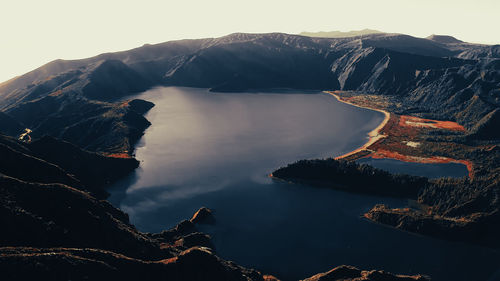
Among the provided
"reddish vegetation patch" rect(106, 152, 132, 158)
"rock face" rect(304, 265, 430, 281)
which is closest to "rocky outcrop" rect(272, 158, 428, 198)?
"rock face" rect(304, 265, 430, 281)

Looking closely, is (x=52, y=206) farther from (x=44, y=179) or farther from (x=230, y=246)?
(x=230, y=246)

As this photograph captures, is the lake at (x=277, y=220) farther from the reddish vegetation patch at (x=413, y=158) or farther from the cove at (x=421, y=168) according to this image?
the reddish vegetation patch at (x=413, y=158)

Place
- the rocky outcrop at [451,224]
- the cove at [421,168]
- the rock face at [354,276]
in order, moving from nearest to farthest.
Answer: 1. the rock face at [354,276]
2. the rocky outcrop at [451,224]
3. the cove at [421,168]

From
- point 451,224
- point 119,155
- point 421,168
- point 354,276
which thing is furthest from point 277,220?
point 119,155

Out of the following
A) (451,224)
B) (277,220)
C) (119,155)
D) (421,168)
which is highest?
(119,155)

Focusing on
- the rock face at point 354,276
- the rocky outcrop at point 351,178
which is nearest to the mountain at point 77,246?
the rock face at point 354,276

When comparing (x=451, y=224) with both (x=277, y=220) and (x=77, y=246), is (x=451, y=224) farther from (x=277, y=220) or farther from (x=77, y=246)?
(x=77, y=246)

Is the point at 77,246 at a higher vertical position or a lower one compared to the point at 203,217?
higher

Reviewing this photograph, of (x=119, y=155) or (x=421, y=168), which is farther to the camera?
(x=119, y=155)

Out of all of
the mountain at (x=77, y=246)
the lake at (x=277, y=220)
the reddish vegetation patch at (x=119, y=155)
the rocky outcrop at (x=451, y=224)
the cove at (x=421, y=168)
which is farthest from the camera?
the reddish vegetation patch at (x=119, y=155)

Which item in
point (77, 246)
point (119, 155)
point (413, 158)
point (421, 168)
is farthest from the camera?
point (119, 155)

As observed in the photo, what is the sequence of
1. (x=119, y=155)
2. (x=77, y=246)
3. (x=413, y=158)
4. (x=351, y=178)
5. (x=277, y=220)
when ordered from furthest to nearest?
1. (x=119, y=155)
2. (x=413, y=158)
3. (x=351, y=178)
4. (x=277, y=220)
5. (x=77, y=246)
